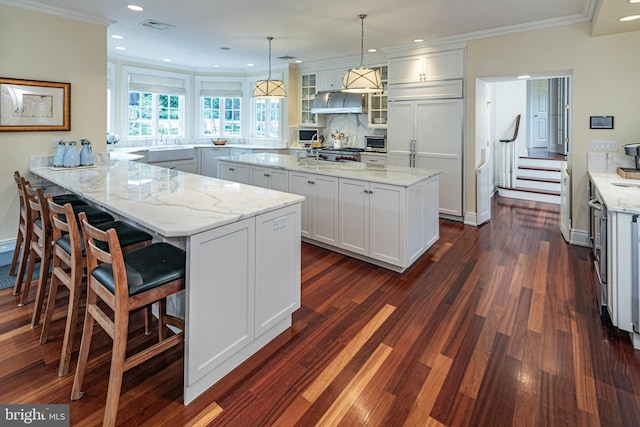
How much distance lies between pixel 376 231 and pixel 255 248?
171 centimetres

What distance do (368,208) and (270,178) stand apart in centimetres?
150

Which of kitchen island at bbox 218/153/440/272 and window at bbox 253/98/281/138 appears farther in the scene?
window at bbox 253/98/281/138

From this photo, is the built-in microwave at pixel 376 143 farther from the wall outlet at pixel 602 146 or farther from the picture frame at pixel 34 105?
the picture frame at pixel 34 105

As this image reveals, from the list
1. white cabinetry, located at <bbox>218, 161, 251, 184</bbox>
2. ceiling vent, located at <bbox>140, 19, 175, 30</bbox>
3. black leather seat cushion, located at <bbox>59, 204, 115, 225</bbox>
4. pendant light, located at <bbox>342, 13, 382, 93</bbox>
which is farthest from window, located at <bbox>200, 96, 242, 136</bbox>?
black leather seat cushion, located at <bbox>59, 204, 115, 225</bbox>

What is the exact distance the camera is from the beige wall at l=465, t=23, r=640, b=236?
3.82 metres

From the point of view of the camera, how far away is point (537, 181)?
697cm

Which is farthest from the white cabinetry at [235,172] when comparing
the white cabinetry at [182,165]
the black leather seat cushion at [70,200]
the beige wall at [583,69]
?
the beige wall at [583,69]

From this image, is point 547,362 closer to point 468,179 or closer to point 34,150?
point 468,179

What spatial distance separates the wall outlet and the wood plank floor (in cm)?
167

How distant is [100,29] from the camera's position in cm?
418

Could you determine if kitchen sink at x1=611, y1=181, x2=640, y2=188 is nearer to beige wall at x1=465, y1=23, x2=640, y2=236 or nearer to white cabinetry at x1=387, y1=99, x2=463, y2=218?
beige wall at x1=465, y1=23, x2=640, y2=236

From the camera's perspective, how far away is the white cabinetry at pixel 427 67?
5.04 meters

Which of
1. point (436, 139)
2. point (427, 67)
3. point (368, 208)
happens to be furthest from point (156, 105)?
point (368, 208)

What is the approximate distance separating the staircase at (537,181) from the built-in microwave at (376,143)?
2.80 metres
